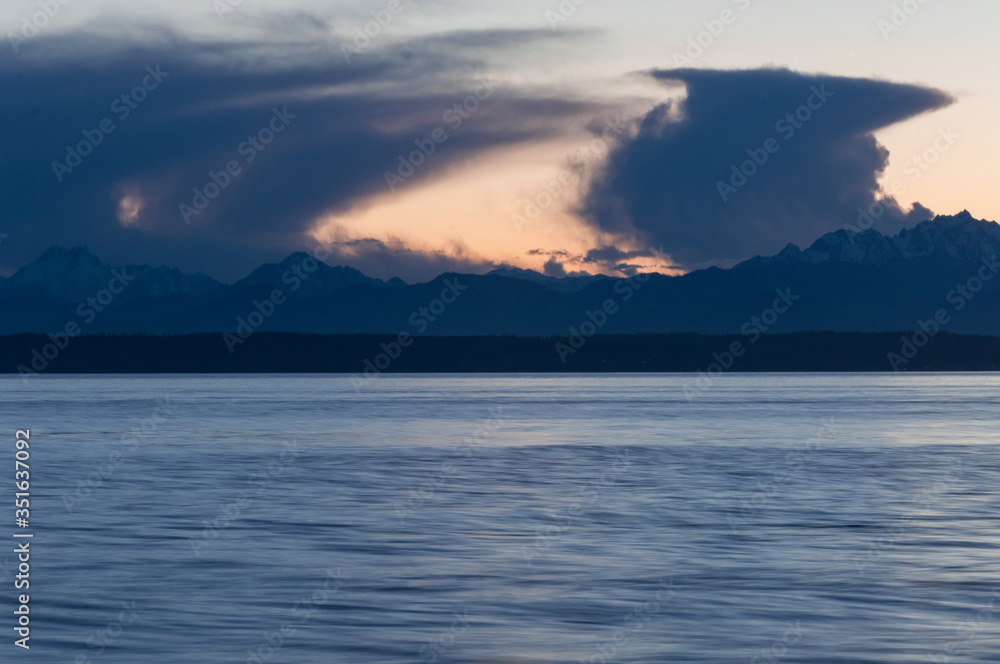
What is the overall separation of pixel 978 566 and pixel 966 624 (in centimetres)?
502

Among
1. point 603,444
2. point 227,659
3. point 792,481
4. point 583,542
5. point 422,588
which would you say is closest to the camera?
point 227,659

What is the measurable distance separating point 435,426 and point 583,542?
172ft

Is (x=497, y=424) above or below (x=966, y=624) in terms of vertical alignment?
below

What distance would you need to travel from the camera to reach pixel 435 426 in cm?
7694

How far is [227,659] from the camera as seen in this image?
15.2 meters

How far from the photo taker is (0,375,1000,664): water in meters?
16.1

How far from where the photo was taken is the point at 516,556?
75.6 feet

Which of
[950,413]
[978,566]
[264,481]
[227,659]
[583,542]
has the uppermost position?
[978,566]

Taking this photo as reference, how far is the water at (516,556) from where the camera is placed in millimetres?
16094

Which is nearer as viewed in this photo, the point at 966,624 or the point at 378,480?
the point at 966,624

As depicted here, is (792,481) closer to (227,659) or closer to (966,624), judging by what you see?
(966,624)

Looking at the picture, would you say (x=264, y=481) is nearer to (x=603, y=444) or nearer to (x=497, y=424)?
(x=603, y=444)

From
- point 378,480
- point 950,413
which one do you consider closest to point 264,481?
point 378,480

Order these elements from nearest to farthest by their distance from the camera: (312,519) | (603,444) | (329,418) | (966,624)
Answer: (966,624)
(312,519)
(603,444)
(329,418)
